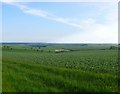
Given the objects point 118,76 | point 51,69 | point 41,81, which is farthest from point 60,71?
point 118,76

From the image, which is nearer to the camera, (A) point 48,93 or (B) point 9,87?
(A) point 48,93

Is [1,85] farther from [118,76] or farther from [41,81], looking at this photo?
[118,76]

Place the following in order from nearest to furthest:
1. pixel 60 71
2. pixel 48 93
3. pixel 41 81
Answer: pixel 48 93 < pixel 41 81 < pixel 60 71

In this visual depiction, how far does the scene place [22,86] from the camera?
16.5m

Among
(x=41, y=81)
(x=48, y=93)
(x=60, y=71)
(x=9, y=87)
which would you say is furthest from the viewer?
(x=60, y=71)

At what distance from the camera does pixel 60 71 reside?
19.6 metres

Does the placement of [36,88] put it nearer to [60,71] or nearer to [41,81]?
[41,81]

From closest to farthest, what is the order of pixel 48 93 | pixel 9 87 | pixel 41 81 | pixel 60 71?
pixel 48 93
pixel 9 87
pixel 41 81
pixel 60 71

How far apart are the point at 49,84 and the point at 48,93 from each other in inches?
60.2

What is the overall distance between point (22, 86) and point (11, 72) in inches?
158

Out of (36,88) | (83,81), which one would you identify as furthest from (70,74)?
(36,88)

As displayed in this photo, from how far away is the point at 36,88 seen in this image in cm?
1605

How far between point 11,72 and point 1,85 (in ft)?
11.0

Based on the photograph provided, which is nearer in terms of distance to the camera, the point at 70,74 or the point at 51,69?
the point at 70,74
